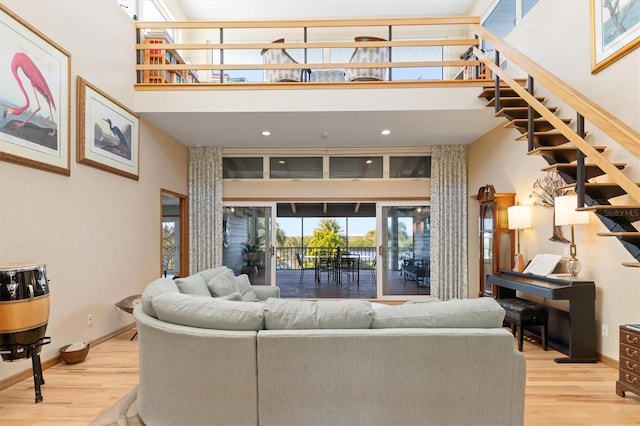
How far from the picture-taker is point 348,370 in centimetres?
199

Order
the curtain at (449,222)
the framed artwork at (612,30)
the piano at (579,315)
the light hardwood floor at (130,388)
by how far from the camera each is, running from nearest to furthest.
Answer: the light hardwood floor at (130,388), the framed artwork at (612,30), the piano at (579,315), the curtain at (449,222)

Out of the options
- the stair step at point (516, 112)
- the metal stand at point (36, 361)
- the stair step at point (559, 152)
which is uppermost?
the stair step at point (516, 112)

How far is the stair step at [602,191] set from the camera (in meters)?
2.88

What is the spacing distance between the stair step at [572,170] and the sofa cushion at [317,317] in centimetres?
237

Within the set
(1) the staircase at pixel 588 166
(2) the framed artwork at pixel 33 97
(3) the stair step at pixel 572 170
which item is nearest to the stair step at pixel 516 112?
(1) the staircase at pixel 588 166

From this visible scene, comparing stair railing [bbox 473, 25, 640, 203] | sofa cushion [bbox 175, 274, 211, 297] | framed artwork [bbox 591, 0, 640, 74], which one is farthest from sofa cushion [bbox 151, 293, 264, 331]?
framed artwork [bbox 591, 0, 640, 74]

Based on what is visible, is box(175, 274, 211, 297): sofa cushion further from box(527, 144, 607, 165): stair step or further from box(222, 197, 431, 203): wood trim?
box(527, 144, 607, 165): stair step

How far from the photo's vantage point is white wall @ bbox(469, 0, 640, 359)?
→ 10.2 ft

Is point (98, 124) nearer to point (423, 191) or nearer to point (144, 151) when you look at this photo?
point (144, 151)

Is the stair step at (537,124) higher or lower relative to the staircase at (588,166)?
higher

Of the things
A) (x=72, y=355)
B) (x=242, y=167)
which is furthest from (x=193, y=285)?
(x=242, y=167)

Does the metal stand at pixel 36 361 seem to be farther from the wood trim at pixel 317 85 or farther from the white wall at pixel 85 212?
the wood trim at pixel 317 85

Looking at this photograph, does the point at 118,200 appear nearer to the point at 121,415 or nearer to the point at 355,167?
the point at 121,415

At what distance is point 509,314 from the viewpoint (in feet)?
12.9
